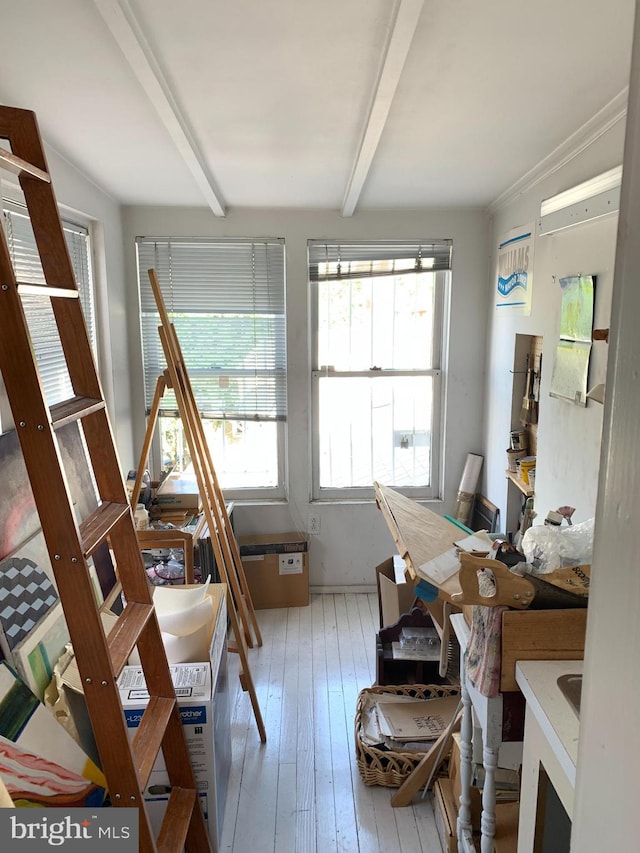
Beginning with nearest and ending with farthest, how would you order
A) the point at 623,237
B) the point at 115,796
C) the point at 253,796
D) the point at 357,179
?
the point at 623,237
the point at 115,796
the point at 253,796
the point at 357,179

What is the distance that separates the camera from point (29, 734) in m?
1.50

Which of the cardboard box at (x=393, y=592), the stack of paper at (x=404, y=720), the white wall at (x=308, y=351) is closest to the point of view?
the stack of paper at (x=404, y=720)

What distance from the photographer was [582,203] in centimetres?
219

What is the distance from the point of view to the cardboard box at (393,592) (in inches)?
119

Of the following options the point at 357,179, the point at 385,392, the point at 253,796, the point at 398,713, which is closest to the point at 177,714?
the point at 253,796

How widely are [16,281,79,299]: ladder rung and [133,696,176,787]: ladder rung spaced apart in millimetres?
1116

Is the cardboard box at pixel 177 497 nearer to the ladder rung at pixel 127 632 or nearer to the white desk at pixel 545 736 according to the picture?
the ladder rung at pixel 127 632

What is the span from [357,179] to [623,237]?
235 centimetres

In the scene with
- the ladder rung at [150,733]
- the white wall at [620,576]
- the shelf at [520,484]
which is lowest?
the ladder rung at [150,733]

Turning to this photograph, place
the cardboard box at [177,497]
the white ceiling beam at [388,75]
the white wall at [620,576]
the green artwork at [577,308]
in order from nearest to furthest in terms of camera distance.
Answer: the white wall at [620,576], the white ceiling beam at [388,75], the green artwork at [577,308], the cardboard box at [177,497]

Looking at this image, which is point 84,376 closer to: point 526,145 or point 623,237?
point 623,237

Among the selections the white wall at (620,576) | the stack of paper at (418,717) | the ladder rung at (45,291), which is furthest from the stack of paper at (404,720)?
the ladder rung at (45,291)

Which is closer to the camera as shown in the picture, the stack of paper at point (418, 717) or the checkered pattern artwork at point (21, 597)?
the checkered pattern artwork at point (21, 597)

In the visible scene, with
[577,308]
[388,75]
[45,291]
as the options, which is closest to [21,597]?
[45,291]
